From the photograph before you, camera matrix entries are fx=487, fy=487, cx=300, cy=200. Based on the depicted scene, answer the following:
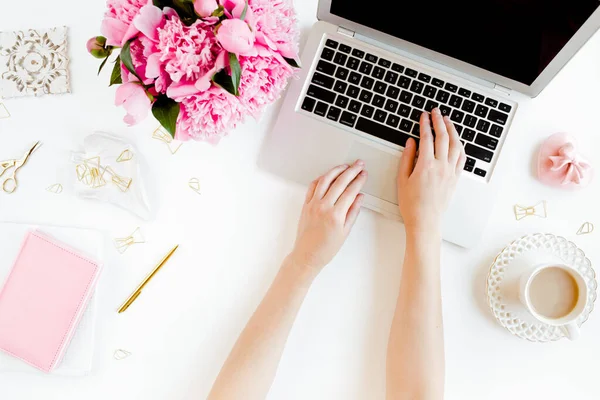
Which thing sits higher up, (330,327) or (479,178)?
(479,178)

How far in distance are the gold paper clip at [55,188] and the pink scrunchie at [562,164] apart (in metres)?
0.75

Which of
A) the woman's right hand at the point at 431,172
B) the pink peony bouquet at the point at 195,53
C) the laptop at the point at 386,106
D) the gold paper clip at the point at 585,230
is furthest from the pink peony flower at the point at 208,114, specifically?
the gold paper clip at the point at 585,230

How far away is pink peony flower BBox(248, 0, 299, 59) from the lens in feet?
1.71

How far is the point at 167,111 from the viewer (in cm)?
54

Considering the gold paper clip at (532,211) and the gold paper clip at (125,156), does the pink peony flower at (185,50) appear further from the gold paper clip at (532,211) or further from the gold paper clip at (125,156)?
the gold paper clip at (532,211)

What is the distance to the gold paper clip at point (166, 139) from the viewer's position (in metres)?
0.77

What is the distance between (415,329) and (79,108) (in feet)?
2.04

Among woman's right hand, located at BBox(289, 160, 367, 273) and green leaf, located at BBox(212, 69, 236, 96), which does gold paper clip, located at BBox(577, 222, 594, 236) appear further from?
green leaf, located at BBox(212, 69, 236, 96)

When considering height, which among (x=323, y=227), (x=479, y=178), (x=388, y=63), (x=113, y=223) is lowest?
(x=113, y=223)

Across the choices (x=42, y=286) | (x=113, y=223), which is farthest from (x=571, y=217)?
(x=42, y=286)

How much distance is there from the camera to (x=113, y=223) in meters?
0.77

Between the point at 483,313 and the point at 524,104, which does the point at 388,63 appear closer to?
the point at 524,104

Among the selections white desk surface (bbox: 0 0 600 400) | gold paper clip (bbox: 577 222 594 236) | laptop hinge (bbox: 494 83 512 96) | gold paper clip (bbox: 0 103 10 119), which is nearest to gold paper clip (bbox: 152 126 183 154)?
white desk surface (bbox: 0 0 600 400)

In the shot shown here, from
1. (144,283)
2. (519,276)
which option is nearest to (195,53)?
(144,283)
